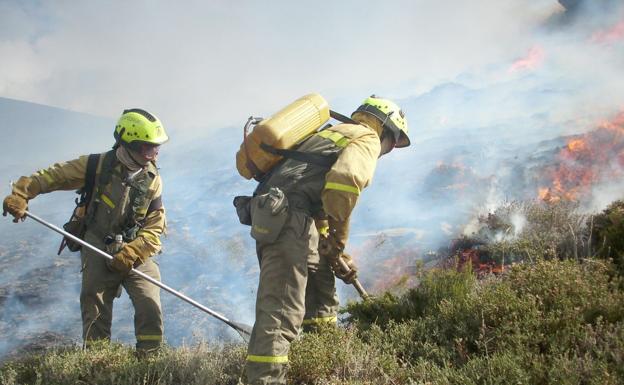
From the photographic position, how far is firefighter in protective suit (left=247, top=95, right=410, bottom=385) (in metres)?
3.31

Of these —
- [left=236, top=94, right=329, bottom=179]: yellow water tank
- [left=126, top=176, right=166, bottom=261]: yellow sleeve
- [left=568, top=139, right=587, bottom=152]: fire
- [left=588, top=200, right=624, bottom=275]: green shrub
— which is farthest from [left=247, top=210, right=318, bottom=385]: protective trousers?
[left=568, top=139, right=587, bottom=152]: fire

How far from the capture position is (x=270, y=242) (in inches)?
140

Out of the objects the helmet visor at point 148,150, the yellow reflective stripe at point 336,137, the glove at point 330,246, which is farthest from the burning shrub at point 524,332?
the helmet visor at point 148,150

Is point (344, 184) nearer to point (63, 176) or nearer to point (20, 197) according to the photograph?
point (63, 176)

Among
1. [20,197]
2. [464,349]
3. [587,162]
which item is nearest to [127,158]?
[20,197]

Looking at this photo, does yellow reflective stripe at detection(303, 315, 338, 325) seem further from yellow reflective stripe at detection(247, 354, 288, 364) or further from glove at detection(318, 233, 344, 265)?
yellow reflective stripe at detection(247, 354, 288, 364)

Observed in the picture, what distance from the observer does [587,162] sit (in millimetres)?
14406

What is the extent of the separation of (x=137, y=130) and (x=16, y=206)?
1275 millimetres

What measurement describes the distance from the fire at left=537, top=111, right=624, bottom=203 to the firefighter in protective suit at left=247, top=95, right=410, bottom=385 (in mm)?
10691

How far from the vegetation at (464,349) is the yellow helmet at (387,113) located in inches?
59.3

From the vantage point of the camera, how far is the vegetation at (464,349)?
10.1ft

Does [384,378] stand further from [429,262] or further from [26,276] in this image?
[26,276]

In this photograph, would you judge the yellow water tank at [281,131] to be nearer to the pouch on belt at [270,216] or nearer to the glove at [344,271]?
the pouch on belt at [270,216]

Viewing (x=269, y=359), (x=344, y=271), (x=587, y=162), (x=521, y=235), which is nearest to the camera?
(x=269, y=359)
